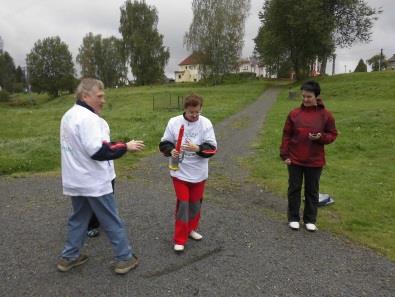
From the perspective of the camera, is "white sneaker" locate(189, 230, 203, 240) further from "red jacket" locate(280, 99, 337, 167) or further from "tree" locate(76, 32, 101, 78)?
"tree" locate(76, 32, 101, 78)

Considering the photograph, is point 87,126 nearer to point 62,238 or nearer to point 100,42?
point 62,238

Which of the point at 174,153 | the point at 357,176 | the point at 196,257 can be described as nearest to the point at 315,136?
the point at 174,153

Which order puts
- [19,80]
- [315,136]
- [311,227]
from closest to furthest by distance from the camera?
[315,136], [311,227], [19,80]

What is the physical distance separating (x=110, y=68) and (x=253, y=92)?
55700 mm

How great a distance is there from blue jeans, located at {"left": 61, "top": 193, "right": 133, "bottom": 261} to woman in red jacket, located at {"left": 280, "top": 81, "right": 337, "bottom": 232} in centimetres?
260

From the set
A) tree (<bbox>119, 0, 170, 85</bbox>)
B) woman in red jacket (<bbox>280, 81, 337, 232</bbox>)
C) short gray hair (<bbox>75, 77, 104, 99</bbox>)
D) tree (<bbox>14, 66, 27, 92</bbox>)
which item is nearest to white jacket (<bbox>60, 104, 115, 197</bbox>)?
short gray hair (<bbox>75, 77, 104, 99</bbox>)

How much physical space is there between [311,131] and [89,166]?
3068 mm

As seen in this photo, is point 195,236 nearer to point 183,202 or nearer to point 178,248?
point 178,248

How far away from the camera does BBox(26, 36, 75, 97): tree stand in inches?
3159

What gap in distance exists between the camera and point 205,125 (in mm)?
4707

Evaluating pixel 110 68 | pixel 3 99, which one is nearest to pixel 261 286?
pixel 3 99

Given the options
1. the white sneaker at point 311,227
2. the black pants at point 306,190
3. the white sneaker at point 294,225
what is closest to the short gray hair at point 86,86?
the black pants at point 306,190

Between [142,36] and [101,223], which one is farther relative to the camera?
[142,36]

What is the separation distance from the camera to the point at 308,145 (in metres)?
5.45
